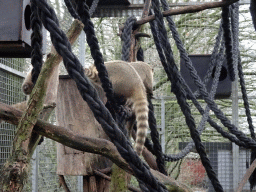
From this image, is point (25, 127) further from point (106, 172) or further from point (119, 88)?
point (119, 88)

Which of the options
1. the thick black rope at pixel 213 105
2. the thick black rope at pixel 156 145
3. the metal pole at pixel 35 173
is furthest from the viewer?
the metal pole at pixel 35 173

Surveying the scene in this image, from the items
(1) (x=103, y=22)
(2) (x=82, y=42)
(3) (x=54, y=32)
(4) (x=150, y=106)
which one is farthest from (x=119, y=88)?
(1) (x=103, y=22)

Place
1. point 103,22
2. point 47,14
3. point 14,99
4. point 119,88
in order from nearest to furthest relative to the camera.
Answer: point 47,14
point 119,88
point 14,99
point 103,22

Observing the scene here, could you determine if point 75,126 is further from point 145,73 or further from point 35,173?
point 35,173

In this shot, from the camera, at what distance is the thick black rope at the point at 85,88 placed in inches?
38.3

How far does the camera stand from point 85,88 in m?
1.01

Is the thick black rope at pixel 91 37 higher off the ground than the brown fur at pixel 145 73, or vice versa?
the brown fur at pixel 145 73

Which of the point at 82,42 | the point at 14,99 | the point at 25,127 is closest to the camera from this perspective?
the point at 25,127

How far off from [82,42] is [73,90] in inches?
82.2

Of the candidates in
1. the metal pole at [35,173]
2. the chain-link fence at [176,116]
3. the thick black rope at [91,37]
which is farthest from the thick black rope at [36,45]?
the metal pole at [35,173]

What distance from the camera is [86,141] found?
1.18 meters

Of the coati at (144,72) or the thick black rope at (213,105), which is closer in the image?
the thick black rope at (213,105)

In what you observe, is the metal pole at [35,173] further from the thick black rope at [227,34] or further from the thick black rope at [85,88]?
the thick black rope at [85,88]

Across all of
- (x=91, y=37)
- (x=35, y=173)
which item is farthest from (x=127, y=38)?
(x=35, y=173)
